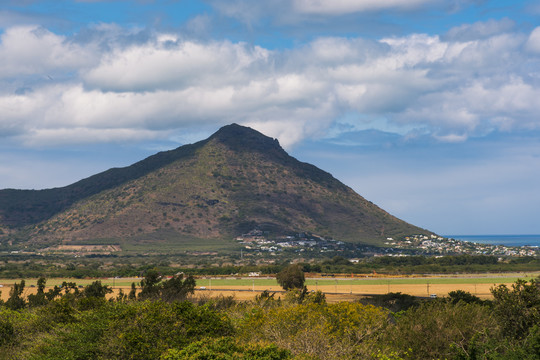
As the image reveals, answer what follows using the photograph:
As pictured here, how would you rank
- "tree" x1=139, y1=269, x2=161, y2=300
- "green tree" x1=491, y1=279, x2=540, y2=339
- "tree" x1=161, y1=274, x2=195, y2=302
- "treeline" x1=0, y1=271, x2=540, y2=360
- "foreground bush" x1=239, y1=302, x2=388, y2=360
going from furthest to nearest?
1. "tree" x1=161, y1=274, x2=195, y2=302
2. "tree" x1=139, y1=269, x2=161, y2=300
3. "foreground bush" x1=239, y1=302, x2=388, y2=360
4. "green tree" x1=491, y1=279, x2=540, y2=339
5. "treeline" x1=0, y1=271, x2=540, y2=360

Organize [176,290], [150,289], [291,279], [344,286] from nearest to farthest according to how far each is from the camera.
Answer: [150,289]
[176,290]
[291,279]
[344,286]

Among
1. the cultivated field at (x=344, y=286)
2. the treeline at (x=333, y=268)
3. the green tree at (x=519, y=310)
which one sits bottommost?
the cultivated field at (x=344, y=286)

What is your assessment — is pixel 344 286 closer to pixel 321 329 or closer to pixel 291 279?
pixel 291 279

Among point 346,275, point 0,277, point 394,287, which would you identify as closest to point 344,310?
point 394,287

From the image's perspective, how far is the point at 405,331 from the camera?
121ft

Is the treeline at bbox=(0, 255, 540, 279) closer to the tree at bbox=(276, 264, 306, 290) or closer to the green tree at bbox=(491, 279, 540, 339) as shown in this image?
the tree at bbox=(276, 264, 306, 290)

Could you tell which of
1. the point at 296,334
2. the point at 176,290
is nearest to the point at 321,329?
the point at 296,334

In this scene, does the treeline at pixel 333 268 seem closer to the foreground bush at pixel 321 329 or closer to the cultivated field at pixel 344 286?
the cultivated field at pixel 344 286

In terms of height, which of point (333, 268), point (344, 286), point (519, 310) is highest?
point (519, 310)

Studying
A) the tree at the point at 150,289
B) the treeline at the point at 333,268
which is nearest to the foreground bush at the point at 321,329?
A: the tree at the point at 150,289

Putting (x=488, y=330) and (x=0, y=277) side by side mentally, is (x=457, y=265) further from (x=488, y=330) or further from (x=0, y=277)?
(x=488, y=330)

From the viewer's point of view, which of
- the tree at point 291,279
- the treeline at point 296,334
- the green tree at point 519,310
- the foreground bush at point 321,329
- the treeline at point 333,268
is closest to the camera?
the treeline at point 296,334

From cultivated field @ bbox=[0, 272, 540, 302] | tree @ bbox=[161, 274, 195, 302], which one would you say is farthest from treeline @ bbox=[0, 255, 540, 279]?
tree @ bbox=[161, 274, 195, 302]

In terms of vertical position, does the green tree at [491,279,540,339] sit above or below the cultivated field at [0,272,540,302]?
above
